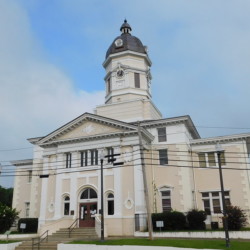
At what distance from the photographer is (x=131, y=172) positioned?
3069cm

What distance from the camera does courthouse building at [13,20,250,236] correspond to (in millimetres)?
30281

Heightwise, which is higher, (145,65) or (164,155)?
(145,65)

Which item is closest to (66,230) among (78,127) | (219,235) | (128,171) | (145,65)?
(128,171)

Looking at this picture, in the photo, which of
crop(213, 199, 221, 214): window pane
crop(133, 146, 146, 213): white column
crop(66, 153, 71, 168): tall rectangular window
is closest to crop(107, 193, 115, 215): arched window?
crop(133, 146, 146, 213): white column

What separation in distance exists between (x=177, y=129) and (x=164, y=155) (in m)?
3.08

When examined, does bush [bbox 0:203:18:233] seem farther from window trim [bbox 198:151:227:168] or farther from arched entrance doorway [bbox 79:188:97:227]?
window trim [bbox 198:151:227:168]

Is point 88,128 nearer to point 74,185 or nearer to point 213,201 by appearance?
point 74,185

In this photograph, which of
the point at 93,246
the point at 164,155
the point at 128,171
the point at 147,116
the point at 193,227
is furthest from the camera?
the point at 147,116

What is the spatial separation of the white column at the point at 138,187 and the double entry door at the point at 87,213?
15.1 feet

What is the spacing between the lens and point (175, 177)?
32.2 metres

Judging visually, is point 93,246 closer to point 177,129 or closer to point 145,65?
point 177,129

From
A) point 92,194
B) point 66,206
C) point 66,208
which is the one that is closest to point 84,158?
point 92,194

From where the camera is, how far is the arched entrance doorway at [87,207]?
30656mm

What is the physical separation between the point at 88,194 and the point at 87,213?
1878 mm
